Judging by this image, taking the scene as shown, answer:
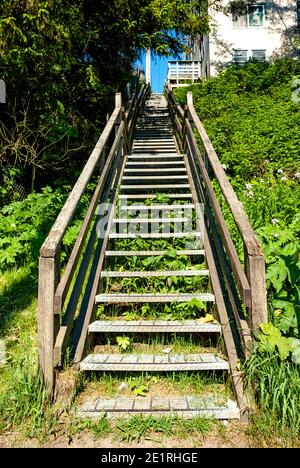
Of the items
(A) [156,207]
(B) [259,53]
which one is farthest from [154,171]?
(B) [259,53]

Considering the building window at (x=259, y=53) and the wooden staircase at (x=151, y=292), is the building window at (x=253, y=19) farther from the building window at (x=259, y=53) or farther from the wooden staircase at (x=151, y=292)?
the wooden staircase at (x=151, y=292)

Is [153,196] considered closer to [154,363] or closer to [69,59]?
[154,363]

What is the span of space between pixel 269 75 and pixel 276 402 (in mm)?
14535

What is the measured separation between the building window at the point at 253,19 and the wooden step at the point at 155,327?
763 inches

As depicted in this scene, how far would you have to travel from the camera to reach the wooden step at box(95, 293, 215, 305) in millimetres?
3156

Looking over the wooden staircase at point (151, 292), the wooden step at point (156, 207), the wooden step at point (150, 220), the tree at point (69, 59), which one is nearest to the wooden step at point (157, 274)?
the wooden staircase at point (151, 292)

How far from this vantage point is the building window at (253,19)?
18334mm

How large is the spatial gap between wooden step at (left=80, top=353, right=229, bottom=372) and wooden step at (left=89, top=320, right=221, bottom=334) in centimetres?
20

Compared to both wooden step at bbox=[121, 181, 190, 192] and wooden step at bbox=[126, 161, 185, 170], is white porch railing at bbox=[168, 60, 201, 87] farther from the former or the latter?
wooden step at bbox=[121, 181, 190, 192]

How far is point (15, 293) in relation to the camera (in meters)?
4.02

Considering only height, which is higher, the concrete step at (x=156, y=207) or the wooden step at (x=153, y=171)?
the wooden step at (x=153, y=171)

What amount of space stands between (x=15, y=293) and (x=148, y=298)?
66.6 inches

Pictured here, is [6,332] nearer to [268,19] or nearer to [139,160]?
[139,160]
